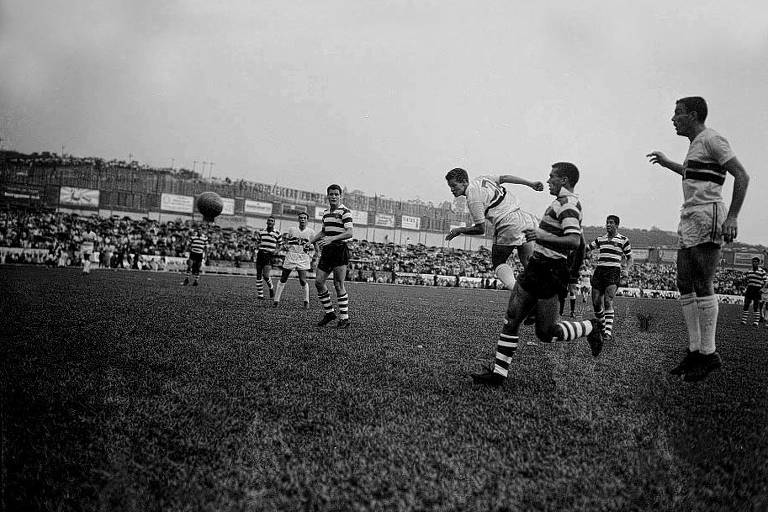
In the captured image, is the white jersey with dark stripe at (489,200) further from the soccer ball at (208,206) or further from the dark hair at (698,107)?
the soccer ball at (208,206)

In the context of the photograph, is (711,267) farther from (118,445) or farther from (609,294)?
(609,294)

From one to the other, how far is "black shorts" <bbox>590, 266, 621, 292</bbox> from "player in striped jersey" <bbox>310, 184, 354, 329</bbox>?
448cm

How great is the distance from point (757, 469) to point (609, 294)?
6673 mm

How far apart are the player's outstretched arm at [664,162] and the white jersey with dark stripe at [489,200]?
6.51 ft

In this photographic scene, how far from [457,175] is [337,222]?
7.98 feet

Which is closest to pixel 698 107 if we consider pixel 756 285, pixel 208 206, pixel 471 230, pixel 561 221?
pixel 561 221

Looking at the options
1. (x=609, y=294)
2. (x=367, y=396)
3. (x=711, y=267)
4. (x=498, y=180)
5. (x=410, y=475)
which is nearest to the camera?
(x=410, y=475)

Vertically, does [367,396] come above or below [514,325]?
below

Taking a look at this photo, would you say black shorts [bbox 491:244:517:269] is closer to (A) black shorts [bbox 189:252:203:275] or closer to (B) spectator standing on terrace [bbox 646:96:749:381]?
(B) spectator standing on terrace [bbox 646:96:749:381]

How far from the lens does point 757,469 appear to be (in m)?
2.52

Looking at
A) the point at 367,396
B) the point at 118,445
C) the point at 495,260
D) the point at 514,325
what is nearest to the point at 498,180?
the point at 495,260

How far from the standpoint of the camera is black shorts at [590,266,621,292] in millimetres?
8852

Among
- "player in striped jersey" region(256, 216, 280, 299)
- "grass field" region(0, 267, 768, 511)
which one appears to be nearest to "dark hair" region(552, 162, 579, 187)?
"grass field" region(0, 267, 768, 511)

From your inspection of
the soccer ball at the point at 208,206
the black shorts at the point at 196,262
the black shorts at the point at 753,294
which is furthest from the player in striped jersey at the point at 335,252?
the soccer ball at the point at 208,206
